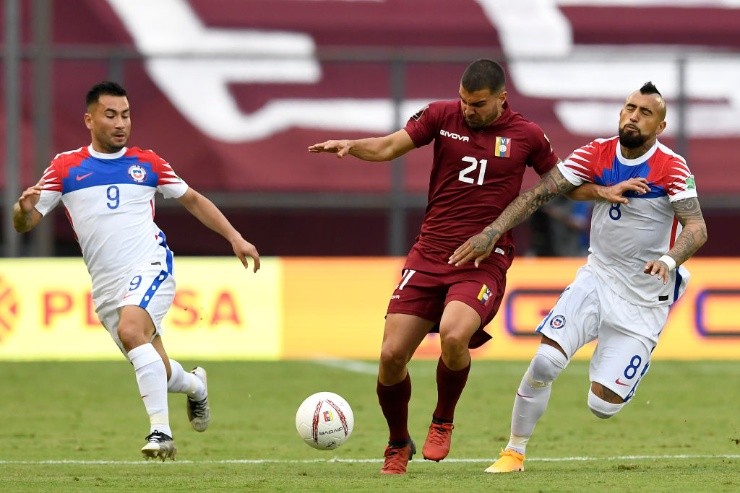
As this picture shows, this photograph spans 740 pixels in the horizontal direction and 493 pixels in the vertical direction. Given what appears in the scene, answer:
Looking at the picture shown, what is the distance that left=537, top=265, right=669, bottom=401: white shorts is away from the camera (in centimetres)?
939

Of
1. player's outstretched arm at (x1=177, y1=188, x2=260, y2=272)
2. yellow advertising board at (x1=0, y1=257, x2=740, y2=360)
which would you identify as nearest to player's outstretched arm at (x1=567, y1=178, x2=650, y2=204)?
player's outstretched arm at (x1=177, y1=188, x2=260, y2=272)

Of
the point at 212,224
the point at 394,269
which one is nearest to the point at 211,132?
the point at 394,269

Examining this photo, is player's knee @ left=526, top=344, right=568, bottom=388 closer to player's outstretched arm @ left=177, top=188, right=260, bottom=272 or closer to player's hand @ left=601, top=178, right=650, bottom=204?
player's hand @ left=601, top=178, right=650, bottom=204

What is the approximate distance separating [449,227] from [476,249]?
0.99ft

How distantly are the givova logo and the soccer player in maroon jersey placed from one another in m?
8.04

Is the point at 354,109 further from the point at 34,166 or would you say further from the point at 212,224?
the point at 212,224

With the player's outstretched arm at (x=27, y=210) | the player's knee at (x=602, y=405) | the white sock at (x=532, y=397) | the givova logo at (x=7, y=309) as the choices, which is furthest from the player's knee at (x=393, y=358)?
the givova logo at (x=7, y=309)

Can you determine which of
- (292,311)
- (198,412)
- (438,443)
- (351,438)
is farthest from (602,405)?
(292,311)

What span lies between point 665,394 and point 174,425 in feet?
14.7

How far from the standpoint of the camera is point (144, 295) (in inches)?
378

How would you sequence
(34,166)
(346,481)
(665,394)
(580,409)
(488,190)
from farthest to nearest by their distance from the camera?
1. (34,166)
2. (665,394)
3. (580,409)
4. (488,190)
5. (346,481)

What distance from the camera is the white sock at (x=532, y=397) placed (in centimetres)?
922

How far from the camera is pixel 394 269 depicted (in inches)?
678

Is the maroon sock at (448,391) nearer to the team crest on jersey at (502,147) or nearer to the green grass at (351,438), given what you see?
the green grass at (351,438)
